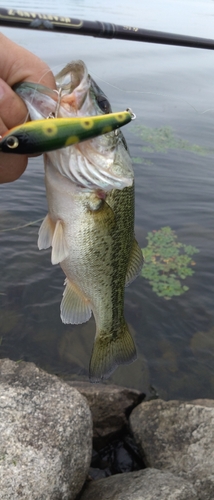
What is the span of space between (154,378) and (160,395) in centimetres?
24

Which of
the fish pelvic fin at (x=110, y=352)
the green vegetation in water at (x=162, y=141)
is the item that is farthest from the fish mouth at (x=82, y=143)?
the green vegetation in water at (x=162, y=141)

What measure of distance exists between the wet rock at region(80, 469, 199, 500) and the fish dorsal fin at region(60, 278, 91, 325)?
135cm

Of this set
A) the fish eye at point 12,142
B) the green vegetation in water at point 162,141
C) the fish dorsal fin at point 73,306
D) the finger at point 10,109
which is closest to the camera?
the fish eye at point 12,142

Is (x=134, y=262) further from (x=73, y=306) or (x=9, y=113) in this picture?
(x=9, y=113)

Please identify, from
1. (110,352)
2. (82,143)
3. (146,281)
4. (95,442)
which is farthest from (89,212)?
(146,281)

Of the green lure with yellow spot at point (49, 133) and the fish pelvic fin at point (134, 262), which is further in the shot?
the fish pelvic fin at point (134, 262)

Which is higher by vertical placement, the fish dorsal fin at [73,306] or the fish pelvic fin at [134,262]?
the fish pelvic fin at [134,262]

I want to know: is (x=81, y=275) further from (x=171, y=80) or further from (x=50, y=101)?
(x=171, y=80)

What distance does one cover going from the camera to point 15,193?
8570 mm

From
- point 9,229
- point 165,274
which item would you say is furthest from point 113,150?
point 9,229

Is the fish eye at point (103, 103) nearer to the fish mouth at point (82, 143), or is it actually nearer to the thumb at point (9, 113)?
the fish mouth at point (82, 143)

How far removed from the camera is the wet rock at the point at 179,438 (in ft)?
10.8

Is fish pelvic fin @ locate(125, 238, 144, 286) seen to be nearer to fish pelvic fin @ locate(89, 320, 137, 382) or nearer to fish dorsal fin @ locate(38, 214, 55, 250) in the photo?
fish pelvic fin @ locate(89, 320, 137, 382)

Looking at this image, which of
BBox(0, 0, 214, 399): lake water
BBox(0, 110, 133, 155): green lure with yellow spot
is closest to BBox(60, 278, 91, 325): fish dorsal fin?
BBox(0, 110, 133, 155): green lure with yellow spot
